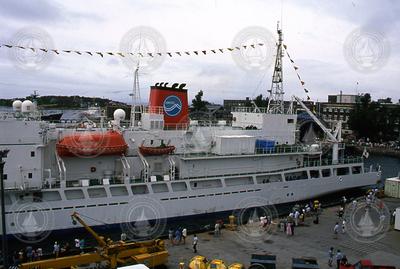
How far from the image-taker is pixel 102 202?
76.8ft

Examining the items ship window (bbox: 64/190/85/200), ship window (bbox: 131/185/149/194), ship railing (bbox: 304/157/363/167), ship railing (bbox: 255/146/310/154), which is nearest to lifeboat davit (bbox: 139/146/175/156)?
ship window (bbox: 131/185/149/194)

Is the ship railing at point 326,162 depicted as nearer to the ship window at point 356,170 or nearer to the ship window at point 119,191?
the ship window at point 356,170

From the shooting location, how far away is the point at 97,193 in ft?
77.5

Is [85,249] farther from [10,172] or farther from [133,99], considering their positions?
[133,99]

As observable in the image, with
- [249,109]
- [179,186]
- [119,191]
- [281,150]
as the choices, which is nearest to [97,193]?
[119,191]

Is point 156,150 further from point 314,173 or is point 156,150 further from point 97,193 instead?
point 314,173

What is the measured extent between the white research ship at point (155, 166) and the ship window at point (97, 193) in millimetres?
81

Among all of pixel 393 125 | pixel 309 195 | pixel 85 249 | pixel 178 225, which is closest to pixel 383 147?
pixel 393 125

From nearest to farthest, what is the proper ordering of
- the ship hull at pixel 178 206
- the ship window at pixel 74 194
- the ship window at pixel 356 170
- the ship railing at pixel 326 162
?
the ship hull at pixel 178 206 → the ship window at pixel 74 194 → the ship railing at pixel 326 162 → the ship window at pixel 356 170

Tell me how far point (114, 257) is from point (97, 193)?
27.2 feet

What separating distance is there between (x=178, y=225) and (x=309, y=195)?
39.1 ft

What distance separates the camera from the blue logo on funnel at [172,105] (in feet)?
92.5

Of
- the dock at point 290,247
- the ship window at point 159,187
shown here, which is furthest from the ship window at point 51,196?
the dock at point 290,247

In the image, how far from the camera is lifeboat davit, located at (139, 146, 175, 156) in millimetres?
25344
